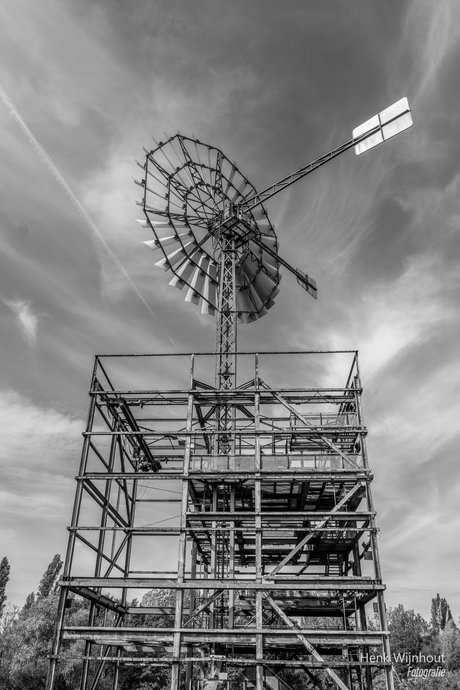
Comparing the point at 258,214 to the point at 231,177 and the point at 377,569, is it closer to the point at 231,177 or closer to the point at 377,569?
the point at 231,177

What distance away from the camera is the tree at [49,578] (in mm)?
70000

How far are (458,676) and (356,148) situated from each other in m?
62.1

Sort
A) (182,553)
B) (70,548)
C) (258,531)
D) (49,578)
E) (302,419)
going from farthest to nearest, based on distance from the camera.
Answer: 1. (49,578)
2. (302,419)
3. (70,548)
4. (258,531)
5. (182,553)

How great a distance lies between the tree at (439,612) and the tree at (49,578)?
78.4 meters

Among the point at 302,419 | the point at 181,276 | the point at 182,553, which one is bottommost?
the point at 182,553

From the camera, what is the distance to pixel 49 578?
2813 inches

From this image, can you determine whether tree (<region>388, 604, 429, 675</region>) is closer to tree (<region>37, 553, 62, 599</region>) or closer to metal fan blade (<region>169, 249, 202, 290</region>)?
tree (<region>37, 553, 62, 599</region>)

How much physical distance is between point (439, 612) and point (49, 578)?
268 ft

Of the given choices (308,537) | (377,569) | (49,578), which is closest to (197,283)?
(308,537)

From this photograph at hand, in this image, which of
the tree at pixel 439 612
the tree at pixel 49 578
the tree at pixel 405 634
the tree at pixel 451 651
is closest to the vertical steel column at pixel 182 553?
the tree at pixel 49 578

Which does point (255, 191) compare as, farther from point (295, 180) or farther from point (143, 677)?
point (143, 677)

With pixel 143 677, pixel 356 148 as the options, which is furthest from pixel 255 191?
pixel 143 677

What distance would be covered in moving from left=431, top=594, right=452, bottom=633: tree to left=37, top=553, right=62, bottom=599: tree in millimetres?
78406

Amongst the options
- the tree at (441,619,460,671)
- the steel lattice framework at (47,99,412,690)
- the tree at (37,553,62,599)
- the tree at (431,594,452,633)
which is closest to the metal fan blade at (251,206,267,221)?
the steel lattice framework at (47,99,412,690)
